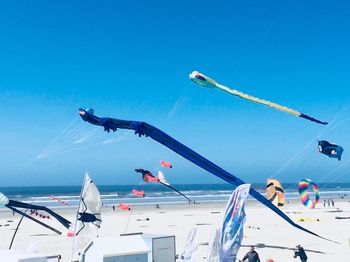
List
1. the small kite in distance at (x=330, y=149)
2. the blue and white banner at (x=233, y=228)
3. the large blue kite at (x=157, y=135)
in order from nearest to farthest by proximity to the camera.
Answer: the blue and white banner at (x=233, y=228)
the large blue kite at (x=157, y=135)
the small kite in distance at (x=330, y=149)

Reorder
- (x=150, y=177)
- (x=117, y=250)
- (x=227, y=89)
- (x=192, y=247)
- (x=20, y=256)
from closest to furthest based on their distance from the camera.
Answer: (x=192, y=247) < (x=20, y=256) < (x=117, y=250) < (x=227, y=89) < (x=150, y=177)

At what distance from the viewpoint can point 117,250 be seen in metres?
18.1

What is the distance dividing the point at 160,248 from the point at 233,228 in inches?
458

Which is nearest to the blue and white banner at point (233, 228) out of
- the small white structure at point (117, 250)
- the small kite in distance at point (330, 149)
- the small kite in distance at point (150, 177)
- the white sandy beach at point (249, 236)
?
the small white structure at point (117, 250)

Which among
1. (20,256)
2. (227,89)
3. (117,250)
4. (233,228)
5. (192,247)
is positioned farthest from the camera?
(227,89)

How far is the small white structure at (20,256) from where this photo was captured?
1551cm

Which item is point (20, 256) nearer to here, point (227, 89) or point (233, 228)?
point (233, 228)

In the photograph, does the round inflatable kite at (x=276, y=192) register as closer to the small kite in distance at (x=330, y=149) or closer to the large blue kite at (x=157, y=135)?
the large blue kite at (x=157, y=135)

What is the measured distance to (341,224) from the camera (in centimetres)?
4488

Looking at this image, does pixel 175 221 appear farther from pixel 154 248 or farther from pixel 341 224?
pixel 154 248

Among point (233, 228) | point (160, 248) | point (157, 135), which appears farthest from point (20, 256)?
point (233, 228)

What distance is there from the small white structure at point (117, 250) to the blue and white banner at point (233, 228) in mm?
9262

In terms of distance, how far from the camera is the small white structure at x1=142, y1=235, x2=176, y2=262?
66.4 ft

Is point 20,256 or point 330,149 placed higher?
point 330,149
